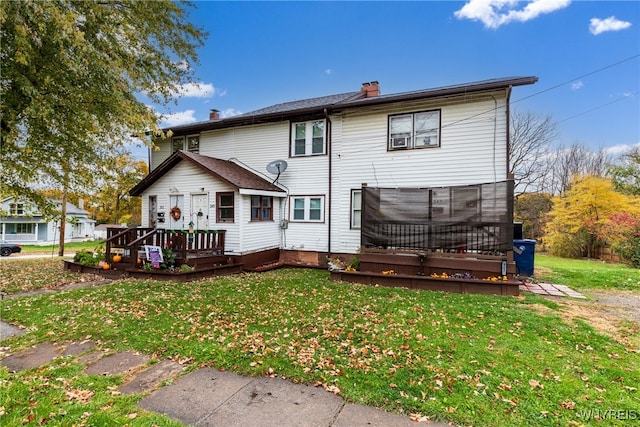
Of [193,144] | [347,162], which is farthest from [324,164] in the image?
[193,144]

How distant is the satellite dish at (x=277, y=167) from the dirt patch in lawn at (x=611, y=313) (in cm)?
914

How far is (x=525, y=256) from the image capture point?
29.5 feet

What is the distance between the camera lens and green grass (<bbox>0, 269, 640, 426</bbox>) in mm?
2867

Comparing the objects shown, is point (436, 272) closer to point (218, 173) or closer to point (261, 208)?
point (261, 208)

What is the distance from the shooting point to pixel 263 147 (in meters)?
12.2

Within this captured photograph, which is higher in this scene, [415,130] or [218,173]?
[415,130]

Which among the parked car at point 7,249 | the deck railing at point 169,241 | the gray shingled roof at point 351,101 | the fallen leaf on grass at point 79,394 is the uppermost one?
the gray shingled roof at point 351,101

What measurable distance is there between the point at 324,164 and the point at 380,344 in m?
8.08

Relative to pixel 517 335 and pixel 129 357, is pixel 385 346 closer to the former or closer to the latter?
pixel 517 335

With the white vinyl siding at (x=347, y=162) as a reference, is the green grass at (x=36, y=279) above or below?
below

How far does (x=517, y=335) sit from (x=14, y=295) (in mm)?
10248

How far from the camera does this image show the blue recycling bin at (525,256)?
888cm

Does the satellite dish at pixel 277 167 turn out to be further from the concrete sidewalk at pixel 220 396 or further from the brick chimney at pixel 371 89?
the concrete sidewalk at pixel 220 396

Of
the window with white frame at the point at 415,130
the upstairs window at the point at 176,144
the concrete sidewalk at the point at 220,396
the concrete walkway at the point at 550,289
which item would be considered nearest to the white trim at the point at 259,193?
the window with white frame at the point at 415,130
